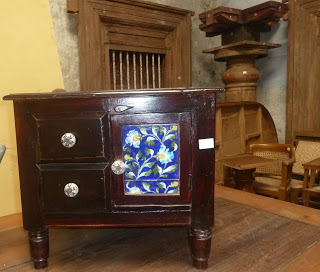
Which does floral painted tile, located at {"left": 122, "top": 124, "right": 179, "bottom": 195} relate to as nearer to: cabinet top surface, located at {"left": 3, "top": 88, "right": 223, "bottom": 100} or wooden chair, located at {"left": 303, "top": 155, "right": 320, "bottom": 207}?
cabinet top surface, located at {"left": 3, "top": 88, "right": 223, "bottom": 100}

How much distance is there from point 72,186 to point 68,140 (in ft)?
0.51

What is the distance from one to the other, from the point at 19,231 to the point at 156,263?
2.29 feet

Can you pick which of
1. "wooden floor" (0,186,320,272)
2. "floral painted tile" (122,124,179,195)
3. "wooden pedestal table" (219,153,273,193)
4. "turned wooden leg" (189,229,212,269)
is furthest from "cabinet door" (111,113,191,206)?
"wooden pedestal table" (219,153,273,193)

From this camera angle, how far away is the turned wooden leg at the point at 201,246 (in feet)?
3.16

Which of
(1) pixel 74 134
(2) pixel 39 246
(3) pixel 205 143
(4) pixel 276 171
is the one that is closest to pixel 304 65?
(4) pixel 276 171

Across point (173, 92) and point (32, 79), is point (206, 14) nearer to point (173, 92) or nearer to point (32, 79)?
point (32, 79)

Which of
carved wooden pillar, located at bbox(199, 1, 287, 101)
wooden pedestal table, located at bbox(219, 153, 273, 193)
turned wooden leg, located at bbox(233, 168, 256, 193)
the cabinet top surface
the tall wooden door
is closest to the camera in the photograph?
the cabinet top surface

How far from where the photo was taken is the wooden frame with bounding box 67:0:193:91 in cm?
226

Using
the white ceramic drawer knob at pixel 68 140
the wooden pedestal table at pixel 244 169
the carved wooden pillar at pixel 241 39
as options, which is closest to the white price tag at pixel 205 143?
the white ceramic drawer knob at pixel 68 140

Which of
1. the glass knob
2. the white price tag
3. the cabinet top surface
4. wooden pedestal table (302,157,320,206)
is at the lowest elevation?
wooden pedestal table (302,157,320,206)

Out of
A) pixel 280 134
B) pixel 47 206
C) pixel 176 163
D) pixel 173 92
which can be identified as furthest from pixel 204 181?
pixel 280 134

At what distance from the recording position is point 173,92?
3.01 ft

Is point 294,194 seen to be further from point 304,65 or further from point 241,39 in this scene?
point 241,39

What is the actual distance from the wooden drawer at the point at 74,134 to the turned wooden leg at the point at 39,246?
25 centimetres
